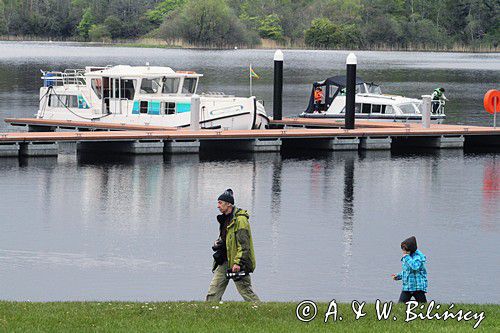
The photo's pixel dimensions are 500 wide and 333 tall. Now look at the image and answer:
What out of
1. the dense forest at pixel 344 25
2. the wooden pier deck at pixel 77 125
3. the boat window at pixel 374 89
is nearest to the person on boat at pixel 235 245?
the wooden pier deck at pixel 77 125

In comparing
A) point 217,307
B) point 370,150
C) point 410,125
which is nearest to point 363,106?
point 410,125

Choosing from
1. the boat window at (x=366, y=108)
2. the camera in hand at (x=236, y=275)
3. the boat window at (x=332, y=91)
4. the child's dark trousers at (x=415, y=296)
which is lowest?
the child's dark trousers at (x=415, y=296)

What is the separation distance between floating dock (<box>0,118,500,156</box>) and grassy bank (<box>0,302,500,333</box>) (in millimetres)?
23295

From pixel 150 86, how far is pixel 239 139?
18.5 feet

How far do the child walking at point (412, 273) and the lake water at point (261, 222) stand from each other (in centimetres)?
408

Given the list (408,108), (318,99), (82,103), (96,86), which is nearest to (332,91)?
(318,99)

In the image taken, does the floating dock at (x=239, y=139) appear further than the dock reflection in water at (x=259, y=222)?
Yes

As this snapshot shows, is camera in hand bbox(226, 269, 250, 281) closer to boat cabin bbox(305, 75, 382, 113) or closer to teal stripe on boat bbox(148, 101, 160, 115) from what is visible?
teal stripe on boat bbox(148, 101, 160, 115)

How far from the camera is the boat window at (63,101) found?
48281 mm

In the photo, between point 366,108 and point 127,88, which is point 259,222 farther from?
point 366,108

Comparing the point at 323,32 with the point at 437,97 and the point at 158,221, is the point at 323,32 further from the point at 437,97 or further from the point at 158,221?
the point at 158,221

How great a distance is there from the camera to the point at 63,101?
4878 centimetres

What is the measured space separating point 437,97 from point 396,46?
403 ft

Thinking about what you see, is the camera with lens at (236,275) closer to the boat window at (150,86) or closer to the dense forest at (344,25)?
the boat window at (150,86)
